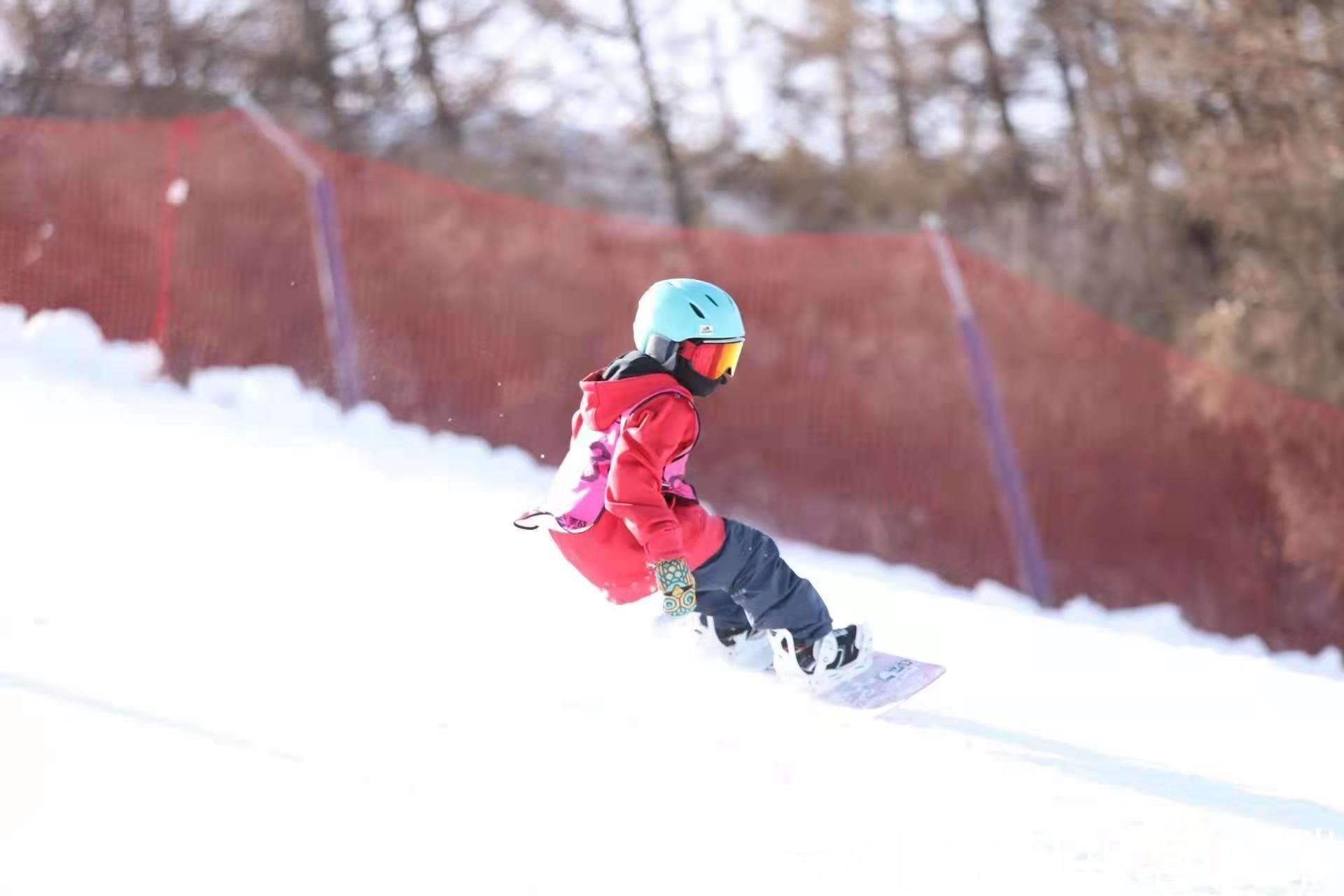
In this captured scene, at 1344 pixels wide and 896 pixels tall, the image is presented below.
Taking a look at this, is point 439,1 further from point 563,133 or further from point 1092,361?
point 1092,361

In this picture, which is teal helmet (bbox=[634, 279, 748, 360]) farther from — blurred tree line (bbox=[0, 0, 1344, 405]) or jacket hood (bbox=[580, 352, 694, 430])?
blurred tree line (bbox=[0, 0, 1344, 405])

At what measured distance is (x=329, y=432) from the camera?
6.69 metres

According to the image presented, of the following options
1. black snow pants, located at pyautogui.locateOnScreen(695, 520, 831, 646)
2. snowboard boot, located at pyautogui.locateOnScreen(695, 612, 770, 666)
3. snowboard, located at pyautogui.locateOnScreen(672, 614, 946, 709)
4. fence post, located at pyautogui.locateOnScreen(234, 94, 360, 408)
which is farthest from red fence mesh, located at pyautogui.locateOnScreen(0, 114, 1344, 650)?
black snow pants, located at pyautogui.locateOnScreen(695, 520, 831, 646)

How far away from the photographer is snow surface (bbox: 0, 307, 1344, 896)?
236 centimetres

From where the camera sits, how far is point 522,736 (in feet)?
9.66

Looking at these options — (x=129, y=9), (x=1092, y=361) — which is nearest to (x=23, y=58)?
(x=129, y=9)

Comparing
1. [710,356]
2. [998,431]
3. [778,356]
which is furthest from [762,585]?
[778,356]

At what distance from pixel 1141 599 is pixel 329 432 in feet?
23.5

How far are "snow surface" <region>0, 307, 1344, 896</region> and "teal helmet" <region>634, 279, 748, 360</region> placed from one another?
95cm

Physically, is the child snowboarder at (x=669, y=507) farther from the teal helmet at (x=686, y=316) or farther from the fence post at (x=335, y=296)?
the fence post at (x=335, y=296)

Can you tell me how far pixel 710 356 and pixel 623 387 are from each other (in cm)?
24

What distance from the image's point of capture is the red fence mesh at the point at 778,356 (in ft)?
27.8

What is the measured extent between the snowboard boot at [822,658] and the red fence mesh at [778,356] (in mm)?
4755

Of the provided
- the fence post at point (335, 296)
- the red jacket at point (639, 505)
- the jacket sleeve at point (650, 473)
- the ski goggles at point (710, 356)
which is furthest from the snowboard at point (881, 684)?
the fence post at point (335, 296)
